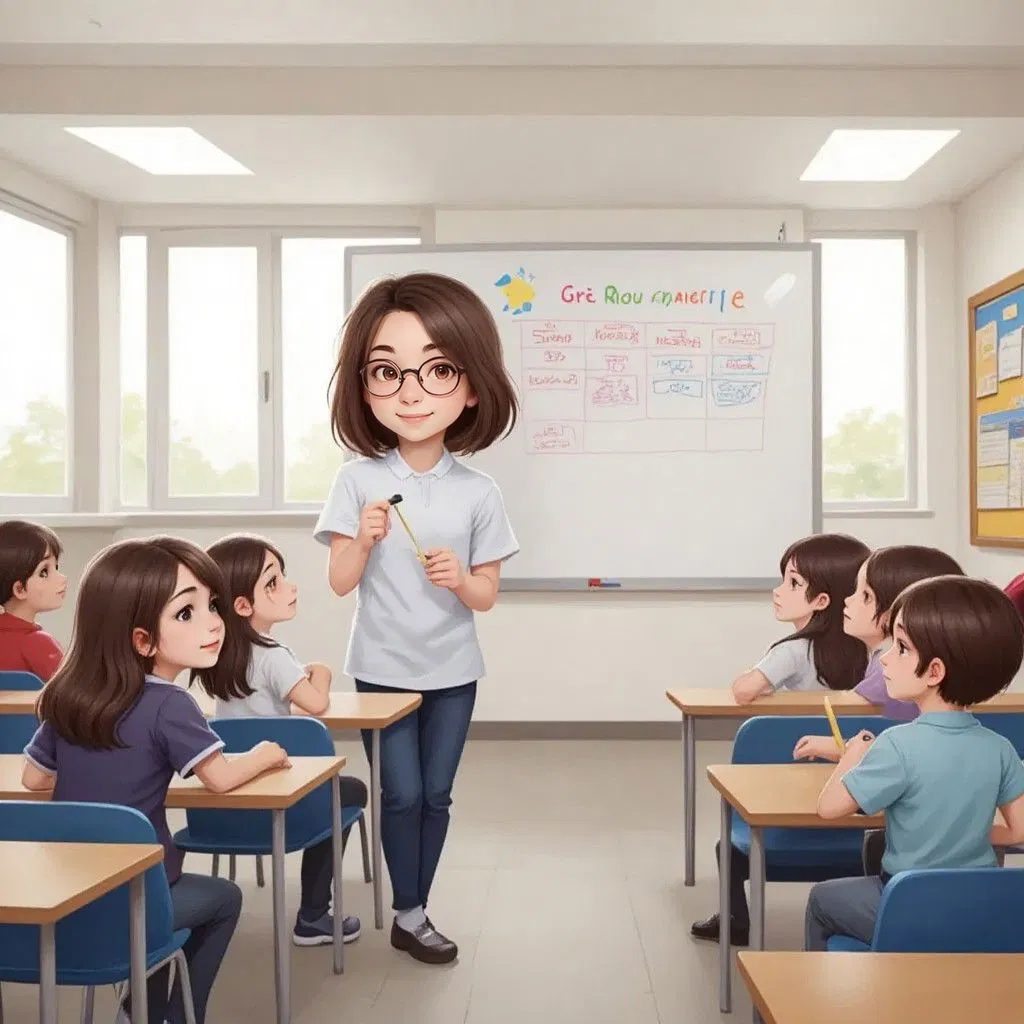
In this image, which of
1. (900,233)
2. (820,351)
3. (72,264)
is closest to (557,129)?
(820,351)

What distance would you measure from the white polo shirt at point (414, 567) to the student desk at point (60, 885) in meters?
1.12

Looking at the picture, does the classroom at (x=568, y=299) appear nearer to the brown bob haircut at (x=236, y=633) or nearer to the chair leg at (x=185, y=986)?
the brown bob haircut at (x=236, y=633)


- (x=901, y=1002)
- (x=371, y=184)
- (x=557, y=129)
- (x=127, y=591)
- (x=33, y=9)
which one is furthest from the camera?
(x=371, y=184)

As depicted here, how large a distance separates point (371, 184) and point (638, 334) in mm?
1418

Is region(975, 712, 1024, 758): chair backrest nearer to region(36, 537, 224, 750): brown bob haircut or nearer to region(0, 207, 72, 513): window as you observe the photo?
region(36, 537, 224, 750): brown bob haircut

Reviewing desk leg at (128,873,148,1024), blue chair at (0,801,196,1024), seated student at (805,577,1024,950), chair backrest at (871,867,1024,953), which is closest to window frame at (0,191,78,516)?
blue chair at (0,801,196,1024)

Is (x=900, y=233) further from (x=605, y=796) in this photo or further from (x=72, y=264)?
(x=72, y=264)

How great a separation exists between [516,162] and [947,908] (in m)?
4.18

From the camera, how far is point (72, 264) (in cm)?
584

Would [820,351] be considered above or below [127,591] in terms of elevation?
above

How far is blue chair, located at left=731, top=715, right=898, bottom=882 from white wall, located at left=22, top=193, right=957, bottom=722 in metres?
3.05

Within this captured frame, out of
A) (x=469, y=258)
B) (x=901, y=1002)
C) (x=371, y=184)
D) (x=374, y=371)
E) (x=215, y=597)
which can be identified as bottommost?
(x=901, y=1002)

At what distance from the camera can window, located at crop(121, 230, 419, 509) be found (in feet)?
19.6

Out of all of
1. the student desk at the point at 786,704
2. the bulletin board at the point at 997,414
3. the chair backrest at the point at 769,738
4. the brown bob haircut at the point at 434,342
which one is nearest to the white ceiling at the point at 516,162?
the bulletin board at the point at 997,414
